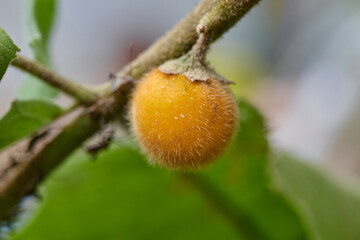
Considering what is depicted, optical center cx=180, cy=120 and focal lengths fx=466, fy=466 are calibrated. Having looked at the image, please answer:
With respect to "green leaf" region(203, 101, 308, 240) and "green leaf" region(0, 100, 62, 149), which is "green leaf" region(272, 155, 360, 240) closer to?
"green leaf" region(203, 101, 308, 240)

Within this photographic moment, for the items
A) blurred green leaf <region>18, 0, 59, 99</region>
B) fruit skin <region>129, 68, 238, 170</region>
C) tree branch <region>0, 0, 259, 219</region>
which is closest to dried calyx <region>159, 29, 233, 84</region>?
fruit skin <region>129, 68, 238, 170</region>

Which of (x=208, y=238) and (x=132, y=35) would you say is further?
(x=132, y=35)

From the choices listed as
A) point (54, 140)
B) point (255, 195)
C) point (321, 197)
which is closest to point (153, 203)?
point (255, 195)

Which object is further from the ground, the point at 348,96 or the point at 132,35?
the point at 132,35

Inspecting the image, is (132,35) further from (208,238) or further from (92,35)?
(208,238)

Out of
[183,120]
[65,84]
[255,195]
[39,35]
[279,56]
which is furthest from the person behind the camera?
[279,56]

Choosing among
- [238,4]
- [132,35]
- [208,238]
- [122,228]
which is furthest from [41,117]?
[132,35]

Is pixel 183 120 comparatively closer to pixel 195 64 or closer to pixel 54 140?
pixel 195 64

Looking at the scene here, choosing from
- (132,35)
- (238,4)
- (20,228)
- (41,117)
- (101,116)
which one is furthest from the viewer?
(132,35)
